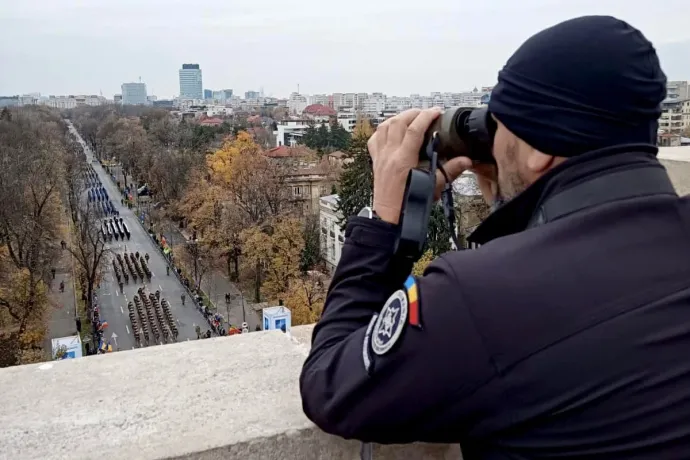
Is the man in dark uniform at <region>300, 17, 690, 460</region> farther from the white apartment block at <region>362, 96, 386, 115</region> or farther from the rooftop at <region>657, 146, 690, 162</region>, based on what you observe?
the white apartment block at <region>362, 96, 386, 115</region>

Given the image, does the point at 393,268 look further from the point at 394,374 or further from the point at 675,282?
the point at 675,282

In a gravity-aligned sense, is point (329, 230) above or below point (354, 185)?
below

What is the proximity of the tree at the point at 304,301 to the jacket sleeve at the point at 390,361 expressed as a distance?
1711cm

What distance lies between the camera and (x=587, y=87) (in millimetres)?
1024

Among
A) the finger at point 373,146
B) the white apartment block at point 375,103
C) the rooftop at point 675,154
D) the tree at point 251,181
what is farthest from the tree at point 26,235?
the white apartment block at point 375,103

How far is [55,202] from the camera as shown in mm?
27344

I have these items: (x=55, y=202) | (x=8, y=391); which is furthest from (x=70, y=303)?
(x=8, y=391)

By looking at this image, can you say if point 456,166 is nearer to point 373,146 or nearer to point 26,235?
point 373,146

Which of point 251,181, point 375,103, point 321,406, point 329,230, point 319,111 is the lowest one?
point 329,230

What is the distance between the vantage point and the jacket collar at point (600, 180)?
39.1 inches

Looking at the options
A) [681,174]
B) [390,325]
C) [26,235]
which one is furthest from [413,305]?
[26,235]

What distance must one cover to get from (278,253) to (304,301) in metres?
4.52

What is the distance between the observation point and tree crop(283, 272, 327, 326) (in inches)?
747

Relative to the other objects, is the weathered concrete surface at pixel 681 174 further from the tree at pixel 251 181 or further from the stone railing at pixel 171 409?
the tree at pixel 251 181
